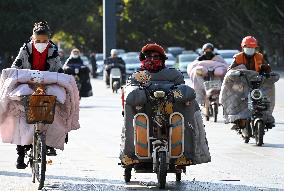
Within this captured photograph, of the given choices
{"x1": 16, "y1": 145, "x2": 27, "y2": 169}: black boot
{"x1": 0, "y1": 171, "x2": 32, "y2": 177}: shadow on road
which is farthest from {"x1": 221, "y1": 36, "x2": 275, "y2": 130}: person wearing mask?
{"x1": 16, "y1": 145, "x2": 27, "y2": 169}: black boot

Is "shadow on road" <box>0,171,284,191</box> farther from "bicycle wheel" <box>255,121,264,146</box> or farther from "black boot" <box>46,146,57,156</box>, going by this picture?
"bicycle wheel" <box>255,121,264,146</box>

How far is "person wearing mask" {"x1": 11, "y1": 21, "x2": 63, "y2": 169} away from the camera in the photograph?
1316cm

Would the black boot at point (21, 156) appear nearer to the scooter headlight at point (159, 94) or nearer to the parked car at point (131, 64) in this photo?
the scooter headlight at point (159, 94)

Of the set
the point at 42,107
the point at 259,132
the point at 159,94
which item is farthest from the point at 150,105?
the point at 259,132

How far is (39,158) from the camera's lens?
→ 1233 cm

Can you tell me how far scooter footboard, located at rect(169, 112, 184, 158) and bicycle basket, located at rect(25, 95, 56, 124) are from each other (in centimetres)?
122

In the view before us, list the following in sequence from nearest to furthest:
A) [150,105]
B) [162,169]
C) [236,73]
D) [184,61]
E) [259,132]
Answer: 1. [162,169]
2. [150,105]
3. [259,132]
4. [236,73]
5. [184,61]

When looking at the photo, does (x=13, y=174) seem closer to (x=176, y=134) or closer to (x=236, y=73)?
(x=176, y=134)

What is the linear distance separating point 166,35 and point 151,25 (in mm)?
2755

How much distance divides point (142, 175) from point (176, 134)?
1535 mm

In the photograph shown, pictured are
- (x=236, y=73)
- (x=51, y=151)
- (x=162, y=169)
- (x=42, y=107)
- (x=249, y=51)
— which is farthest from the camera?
(x=249, y=51)

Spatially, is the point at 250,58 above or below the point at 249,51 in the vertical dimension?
below

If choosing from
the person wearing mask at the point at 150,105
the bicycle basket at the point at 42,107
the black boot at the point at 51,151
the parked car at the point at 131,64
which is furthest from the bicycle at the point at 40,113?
the parked car at the point at 131,64

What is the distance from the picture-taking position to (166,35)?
105 metres
